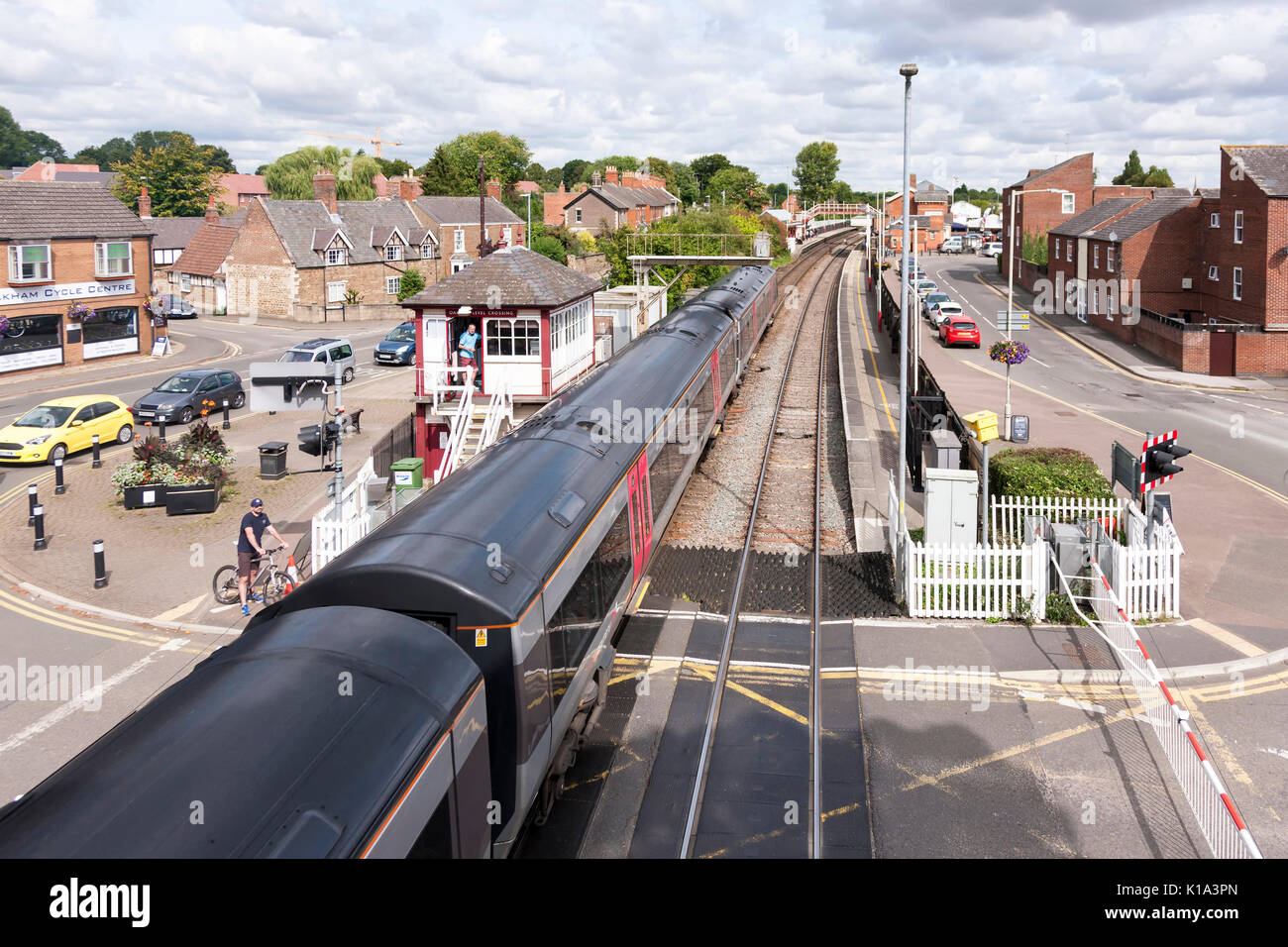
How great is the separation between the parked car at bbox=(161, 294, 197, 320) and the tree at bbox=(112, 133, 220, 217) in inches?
1590

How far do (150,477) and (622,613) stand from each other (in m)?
13.3

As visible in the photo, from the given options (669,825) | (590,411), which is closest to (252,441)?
(590,411)

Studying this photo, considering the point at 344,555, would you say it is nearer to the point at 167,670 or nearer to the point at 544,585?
the point at 544,585

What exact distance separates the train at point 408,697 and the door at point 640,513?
0.31 feet

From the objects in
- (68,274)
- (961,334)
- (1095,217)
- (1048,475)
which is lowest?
(1048,475)

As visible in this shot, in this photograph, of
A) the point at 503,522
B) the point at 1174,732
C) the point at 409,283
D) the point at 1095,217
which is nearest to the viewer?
the point at 503,522

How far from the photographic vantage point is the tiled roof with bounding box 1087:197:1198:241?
4462cm

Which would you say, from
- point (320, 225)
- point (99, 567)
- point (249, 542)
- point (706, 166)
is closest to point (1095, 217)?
point (320, 225)

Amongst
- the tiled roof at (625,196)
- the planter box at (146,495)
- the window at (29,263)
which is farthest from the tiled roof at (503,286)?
the tiled roof at (625,196)

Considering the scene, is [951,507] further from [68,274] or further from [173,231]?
[173,231]

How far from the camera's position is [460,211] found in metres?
73.3

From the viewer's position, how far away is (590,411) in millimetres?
13086

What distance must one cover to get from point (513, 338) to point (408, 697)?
1776 centimetres

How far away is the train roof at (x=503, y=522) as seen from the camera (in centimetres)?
719
